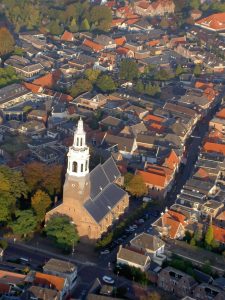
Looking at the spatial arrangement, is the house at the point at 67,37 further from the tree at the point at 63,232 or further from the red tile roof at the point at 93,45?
the tree at the point at 63,232

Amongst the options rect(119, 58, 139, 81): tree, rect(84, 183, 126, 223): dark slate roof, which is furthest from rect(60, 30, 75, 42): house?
rect(84, 183, 126, 223): dark slate roof

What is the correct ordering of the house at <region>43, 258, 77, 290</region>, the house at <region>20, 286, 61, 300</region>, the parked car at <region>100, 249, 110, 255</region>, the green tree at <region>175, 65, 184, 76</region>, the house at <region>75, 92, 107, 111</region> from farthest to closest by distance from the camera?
1. the green tree at <region>175, 65, 184, 76</region>
2. the house at <region>75, 92, 107, 111</region>
3. the parked car at <region>100, 249, 110, 255</region>
4. the house at <region>43, 258, 77, 290</region>
5. the house at <region>20, 286, 61, 300</region>

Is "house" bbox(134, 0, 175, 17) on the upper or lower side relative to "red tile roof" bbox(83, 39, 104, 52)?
upper

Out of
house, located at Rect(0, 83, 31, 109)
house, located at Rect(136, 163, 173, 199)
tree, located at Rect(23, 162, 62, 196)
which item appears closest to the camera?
tree, located at Rect(23, 162, 62, 196)

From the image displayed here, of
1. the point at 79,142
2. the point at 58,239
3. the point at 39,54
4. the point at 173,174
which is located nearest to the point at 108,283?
the point at 58,239

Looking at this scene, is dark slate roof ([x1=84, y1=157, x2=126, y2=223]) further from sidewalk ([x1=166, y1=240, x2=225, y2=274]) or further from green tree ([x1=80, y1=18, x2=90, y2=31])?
green tree ([x1=80, y1=18, x2=90, y2=31])

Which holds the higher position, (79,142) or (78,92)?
(79,142)

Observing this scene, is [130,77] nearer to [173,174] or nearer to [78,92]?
[78,92]
